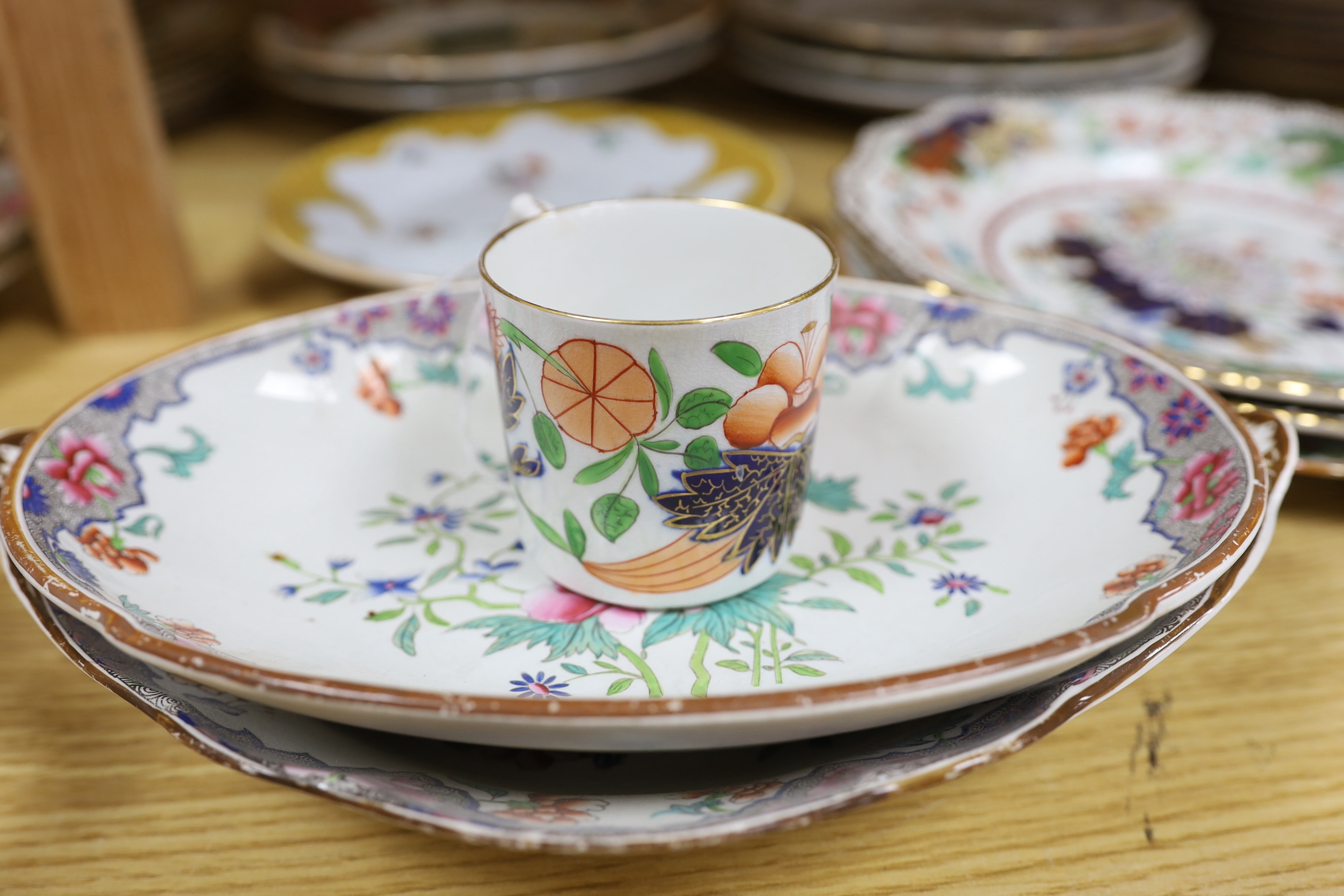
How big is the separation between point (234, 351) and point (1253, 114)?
0.92m

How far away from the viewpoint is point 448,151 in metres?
1.02

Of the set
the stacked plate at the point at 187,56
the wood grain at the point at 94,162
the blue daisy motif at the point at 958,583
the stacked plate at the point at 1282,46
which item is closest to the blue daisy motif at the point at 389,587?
the blue daisy motif at the point at 958,583

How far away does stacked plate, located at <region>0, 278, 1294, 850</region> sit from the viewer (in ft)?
1.02

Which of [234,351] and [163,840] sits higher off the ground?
[234,351]

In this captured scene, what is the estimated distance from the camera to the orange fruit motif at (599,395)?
0.37m

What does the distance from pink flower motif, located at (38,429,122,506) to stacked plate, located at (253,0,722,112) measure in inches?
25.0

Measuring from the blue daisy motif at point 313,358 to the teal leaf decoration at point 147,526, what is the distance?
127 millimetres

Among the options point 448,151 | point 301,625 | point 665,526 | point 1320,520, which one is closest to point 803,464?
point 665,526

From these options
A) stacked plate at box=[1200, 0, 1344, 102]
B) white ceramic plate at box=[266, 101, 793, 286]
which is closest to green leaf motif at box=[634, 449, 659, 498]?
white ceramic plate at box=[266, 101, 793, 286]

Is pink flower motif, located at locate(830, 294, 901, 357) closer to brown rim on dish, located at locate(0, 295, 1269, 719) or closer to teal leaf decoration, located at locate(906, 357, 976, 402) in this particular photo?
teal leaf decoration, located at locate(906, 357, 976, 402)

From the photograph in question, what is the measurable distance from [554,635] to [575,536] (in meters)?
0.04

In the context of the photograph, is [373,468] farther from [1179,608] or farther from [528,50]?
[528,50]

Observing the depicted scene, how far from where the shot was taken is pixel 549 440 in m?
0.40

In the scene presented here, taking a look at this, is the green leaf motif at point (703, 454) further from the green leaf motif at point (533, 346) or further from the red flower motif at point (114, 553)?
the red flower motif at point (114, 553)
